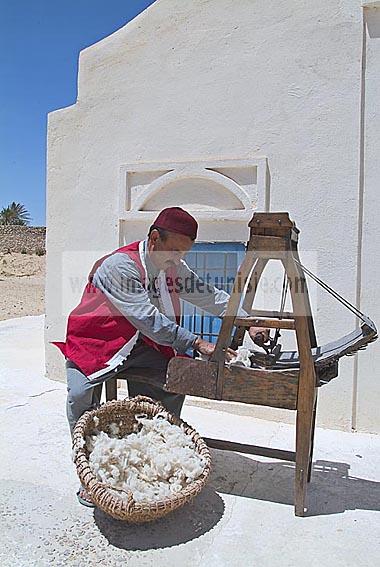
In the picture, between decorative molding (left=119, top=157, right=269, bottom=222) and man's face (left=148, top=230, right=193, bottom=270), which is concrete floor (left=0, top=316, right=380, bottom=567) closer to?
man's face (left=148, top=230, right=193, bottom=270)

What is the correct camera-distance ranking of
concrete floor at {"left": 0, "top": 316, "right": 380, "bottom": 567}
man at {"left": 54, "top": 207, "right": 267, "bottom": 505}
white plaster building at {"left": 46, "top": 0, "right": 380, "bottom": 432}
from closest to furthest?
concrete floor at {"left": 0, "top": 316, "right": 380, "bottom": 567} → man at {"left": 54, "top": 207, "right": 267, "bottom": 505} → white plaster building at {"left": 46, "top": 0, "right": 380, "bottom": 432}

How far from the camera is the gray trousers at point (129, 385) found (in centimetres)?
341

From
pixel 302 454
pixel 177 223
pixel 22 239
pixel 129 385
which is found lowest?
pixel 302 454

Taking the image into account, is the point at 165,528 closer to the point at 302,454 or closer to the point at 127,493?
the point at 127,493

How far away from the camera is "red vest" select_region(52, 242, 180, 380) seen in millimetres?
3389

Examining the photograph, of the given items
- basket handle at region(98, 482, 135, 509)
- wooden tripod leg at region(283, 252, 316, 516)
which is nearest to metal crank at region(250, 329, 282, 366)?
wooden tripod leg at region(283, 252, 316, 516)

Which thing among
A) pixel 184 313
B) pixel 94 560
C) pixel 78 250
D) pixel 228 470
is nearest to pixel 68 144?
pixel 78 250

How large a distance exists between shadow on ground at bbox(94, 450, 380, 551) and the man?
1.60 feet

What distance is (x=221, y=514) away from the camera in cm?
318

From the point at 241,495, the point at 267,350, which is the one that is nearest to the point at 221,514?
the point at 241,495

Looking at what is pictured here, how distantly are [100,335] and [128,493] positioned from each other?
0.97 metres

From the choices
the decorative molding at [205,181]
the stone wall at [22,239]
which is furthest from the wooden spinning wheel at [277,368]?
the stone wall at [22,239]

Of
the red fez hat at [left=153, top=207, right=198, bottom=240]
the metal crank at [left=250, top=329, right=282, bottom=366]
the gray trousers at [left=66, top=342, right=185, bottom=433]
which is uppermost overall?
the red fez hat at [left=153, top=207, right=198, bottom=240]

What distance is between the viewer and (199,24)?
199 inches
